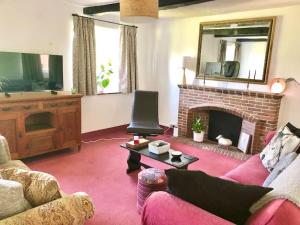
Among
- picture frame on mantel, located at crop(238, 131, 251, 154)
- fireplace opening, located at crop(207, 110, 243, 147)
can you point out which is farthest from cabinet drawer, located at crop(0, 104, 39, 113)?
picture frame on mantel, located at crop(238, 131, 251, 154)

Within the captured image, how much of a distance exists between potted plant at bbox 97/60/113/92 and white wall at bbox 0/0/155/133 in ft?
0.75

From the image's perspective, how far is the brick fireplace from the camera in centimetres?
380

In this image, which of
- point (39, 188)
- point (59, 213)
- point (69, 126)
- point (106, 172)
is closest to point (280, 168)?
point (59, 213)

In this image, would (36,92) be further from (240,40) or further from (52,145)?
(240,40)

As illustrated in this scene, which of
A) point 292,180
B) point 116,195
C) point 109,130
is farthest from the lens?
point 109,130

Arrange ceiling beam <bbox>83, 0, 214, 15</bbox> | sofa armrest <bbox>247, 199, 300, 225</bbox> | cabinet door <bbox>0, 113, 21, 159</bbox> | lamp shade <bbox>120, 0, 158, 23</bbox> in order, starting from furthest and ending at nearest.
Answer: ceiling beam <bbox>83, 0, 214, 15</bbox>, cabinet door <bbox>0, 113, 21, 159</bbox>, lamp shade <bbox>120, 0, 158, 23</bbox>, sofa armrest <bbox>247, 199, 300, 225</bbox>

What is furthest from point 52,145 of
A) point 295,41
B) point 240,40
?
point 295,41

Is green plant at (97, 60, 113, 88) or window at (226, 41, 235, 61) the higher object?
window at (226, 41, 235, 61)

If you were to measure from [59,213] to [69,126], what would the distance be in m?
2.57

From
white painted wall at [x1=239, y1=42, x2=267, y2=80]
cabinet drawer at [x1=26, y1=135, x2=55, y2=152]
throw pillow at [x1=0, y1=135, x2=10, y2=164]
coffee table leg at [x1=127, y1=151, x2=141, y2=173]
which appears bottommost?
coffee table leg at [x1=127, y1=151, x2=141, y2=173]

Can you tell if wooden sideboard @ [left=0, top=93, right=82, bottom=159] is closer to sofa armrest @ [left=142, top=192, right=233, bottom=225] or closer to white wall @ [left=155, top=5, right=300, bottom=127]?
white wall @ [left=155, top=5, right=300, bottom=127]

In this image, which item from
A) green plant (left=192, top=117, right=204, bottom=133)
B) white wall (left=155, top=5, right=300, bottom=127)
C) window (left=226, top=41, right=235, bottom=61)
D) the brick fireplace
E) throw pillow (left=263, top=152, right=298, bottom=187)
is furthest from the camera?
green plant (left=192, top=117, right=204, bottom=133)

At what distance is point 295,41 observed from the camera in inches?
139

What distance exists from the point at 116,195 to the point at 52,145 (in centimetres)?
146
